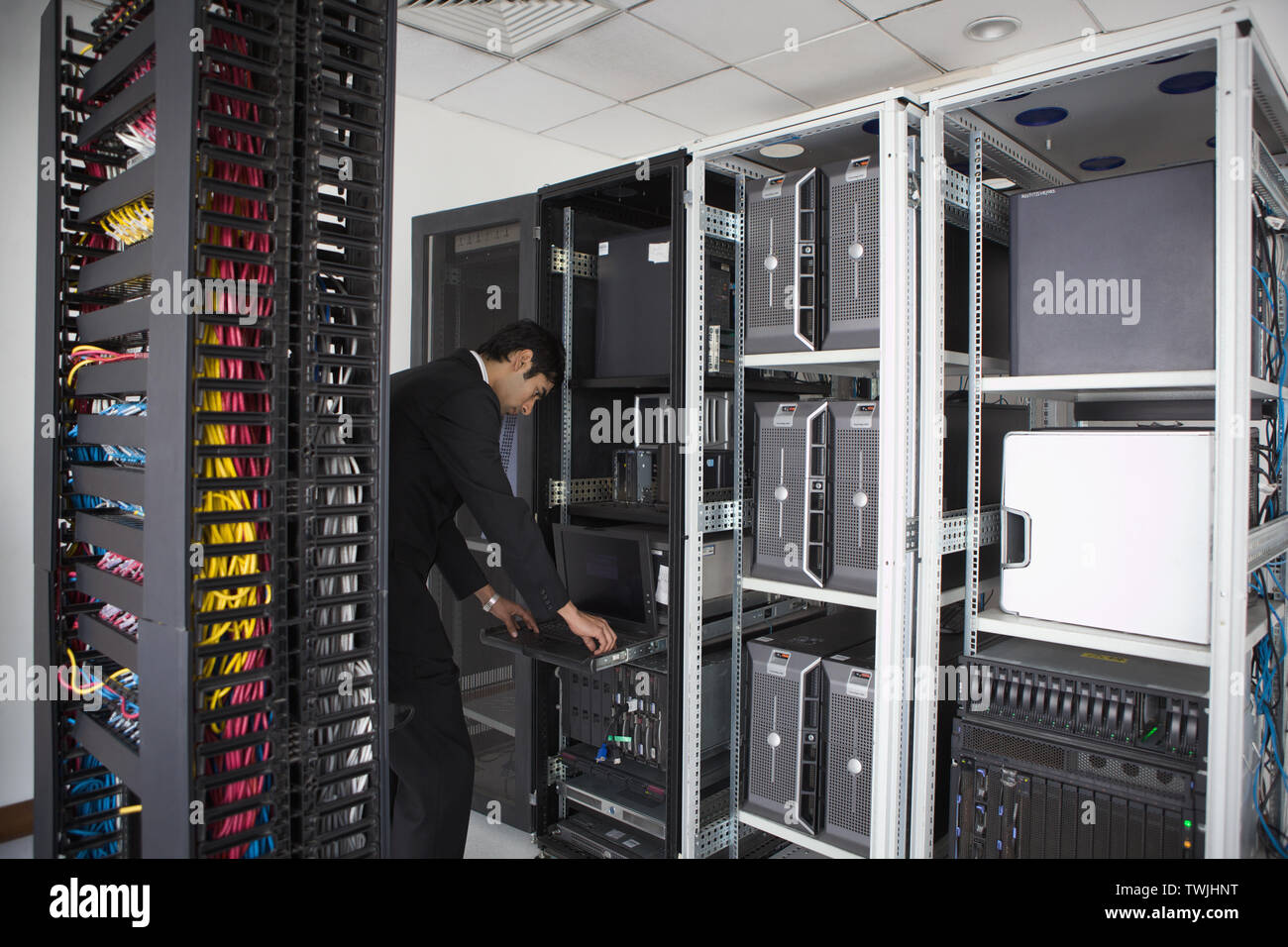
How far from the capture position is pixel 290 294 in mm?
917

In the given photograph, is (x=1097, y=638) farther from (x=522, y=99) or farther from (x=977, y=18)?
(x=522, y=99)

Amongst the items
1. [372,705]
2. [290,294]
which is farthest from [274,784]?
[290,294]

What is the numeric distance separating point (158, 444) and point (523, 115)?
3.64 meters

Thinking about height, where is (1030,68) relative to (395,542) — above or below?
above

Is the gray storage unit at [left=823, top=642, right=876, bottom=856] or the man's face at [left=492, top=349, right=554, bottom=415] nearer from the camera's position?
the gray storage unit at [left=823, top=642, right=876, bottom=856]

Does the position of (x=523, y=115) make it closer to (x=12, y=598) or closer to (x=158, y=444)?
(x=12, y=598)

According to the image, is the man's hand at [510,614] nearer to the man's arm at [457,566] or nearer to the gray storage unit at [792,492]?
the man's arm at [457,566]

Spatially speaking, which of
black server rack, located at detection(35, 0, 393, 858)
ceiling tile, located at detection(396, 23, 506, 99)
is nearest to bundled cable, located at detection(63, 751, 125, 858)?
black server rack, located at detection(35, 0, 393, 858)

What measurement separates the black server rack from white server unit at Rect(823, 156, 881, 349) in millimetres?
1148

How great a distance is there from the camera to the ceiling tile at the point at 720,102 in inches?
145

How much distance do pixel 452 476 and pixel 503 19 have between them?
6.79 feet

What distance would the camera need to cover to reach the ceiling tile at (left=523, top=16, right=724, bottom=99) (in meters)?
3.16

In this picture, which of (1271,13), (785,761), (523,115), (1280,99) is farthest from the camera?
(523,115)

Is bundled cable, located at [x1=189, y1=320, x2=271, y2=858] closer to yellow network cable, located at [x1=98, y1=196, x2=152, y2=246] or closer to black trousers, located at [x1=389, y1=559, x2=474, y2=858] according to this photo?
yellow network cable, located at [x1=98, y1=196, x2=152, y2=246]
